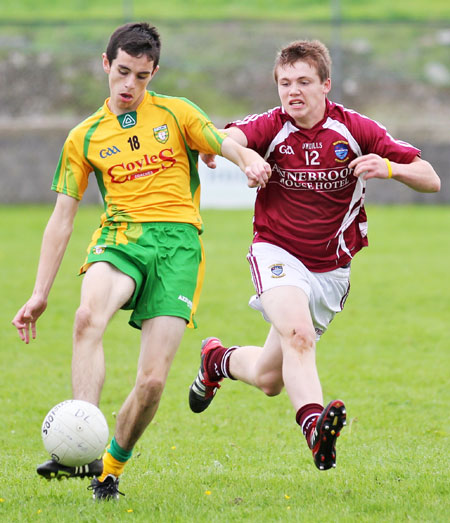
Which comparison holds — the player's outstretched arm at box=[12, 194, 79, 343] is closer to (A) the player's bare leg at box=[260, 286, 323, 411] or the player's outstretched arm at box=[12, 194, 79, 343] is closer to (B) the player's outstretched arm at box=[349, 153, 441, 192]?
(A) the player's bare leg at box=[260, 286, 323, 411]

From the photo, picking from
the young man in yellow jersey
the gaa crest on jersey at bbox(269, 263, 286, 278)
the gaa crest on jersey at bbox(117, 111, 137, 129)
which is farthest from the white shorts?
the gaa crest on jersey at bbox(117, 111, 137, 129)

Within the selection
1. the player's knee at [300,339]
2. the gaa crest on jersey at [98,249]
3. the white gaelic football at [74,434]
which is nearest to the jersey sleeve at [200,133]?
the gaa crest on jersey at [98,249]

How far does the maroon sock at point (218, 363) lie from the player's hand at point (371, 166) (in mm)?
1956

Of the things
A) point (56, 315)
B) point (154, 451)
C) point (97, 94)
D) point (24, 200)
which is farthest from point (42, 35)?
point (154, 451)

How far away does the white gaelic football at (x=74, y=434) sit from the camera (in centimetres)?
449

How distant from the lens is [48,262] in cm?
512

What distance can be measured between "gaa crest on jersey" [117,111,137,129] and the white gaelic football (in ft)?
5.49

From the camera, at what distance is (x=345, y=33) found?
21.8 m

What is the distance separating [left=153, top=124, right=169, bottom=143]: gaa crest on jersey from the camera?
5.34m

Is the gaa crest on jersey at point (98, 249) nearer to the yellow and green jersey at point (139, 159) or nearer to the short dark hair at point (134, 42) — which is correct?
the yellow and green jersey at point (139, 159)

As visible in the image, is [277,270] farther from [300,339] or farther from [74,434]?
[74,434]

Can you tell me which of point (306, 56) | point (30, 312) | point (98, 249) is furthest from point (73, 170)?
point (306, 56)

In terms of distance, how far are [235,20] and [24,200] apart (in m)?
6.36

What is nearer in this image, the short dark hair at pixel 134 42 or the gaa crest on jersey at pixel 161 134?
the short dark hair at pixel 134 42
